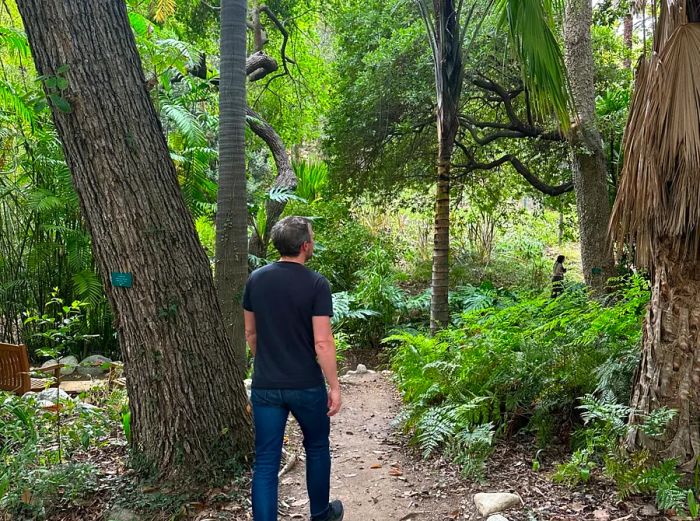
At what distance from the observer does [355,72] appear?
10859mm

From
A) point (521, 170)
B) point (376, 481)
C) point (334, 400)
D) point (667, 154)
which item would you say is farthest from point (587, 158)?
Result: point (334, 400)

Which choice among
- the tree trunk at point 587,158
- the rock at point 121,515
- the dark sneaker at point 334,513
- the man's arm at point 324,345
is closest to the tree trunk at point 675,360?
the dark sneaker at point 334,513

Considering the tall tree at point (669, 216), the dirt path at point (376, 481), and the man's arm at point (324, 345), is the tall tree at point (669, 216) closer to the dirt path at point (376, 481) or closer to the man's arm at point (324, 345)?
the dirt path at point (376, 481)

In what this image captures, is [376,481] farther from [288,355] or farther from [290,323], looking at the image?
[290,323]

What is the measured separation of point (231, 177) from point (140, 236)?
4.96 feet

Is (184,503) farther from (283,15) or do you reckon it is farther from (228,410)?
(283,15)

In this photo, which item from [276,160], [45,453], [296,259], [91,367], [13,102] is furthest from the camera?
[276,160]

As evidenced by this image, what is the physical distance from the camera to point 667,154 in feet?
9.22

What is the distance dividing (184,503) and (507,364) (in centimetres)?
246

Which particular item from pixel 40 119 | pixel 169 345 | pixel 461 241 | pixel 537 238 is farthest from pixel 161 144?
pixel 537 238

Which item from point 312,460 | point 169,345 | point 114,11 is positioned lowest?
point 312,460

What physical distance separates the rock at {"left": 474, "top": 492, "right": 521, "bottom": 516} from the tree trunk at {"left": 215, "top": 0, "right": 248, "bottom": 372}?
2318 millimetres

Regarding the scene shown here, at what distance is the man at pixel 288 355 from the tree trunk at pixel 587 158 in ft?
20.9

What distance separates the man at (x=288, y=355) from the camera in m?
2.64
